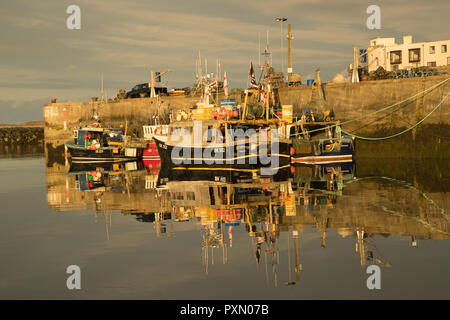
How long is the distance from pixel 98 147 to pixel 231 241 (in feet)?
111

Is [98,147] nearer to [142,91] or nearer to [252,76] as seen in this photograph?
[142,91]

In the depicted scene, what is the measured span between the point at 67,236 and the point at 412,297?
8.91 m

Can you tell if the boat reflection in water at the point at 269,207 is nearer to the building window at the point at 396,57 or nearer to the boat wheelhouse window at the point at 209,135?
the boat wheelhouse window at the point at 209,135

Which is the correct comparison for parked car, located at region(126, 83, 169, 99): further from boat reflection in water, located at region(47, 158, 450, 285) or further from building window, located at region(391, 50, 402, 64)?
building window, located at region(391, 50, 402, 64)

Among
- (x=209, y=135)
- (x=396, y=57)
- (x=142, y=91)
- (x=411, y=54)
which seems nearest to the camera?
(x=209, y=135)

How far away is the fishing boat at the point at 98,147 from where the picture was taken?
44312 mm

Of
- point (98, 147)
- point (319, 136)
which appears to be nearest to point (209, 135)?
point (319, 136)

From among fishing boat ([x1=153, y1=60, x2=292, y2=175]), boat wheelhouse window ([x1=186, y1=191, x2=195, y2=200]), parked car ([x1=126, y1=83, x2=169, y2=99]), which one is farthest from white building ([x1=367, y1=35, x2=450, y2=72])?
boat wheelhouse window ([x1=186, y1=191, x2=195, y2=200])

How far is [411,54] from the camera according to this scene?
70.2 metres

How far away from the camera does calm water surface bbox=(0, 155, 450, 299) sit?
8812 millimetres

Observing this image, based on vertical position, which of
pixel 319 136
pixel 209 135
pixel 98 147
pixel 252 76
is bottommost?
pixel 98 147

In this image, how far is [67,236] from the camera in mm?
13570
